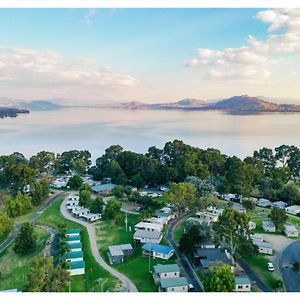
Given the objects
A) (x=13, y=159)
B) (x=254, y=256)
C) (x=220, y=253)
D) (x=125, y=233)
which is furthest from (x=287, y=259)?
(x=13, y=159)

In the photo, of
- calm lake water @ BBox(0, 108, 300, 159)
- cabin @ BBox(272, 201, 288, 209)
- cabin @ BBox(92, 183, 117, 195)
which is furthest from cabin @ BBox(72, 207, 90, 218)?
calm lake water @ BBox(0, 108, 300, 159)

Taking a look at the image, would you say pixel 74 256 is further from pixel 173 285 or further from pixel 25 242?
pixel 173 285

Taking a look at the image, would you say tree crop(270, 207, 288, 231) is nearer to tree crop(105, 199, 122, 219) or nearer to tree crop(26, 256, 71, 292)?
tree crop(105, 199, 122, 219)

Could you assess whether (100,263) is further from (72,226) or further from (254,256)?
(254,256)

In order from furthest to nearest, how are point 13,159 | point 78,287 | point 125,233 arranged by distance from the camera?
1. point 13,159
2. point 125,233
3. point 78,287

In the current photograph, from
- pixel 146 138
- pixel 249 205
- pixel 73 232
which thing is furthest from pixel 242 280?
pixel 146 138

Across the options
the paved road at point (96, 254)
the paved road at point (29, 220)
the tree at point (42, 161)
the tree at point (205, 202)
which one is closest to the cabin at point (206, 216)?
the tree at point (205, 202)
